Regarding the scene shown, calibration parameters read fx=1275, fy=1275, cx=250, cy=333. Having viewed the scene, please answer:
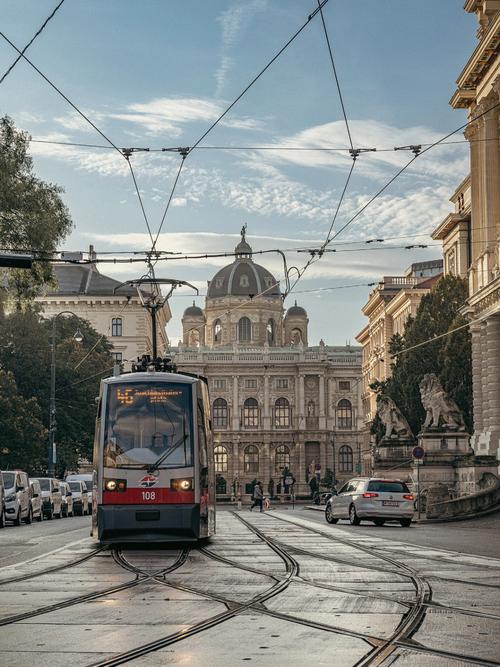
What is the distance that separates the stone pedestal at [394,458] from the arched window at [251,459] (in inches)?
3682

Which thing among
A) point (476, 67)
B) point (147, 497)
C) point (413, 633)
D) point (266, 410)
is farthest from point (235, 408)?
point (413, 633)

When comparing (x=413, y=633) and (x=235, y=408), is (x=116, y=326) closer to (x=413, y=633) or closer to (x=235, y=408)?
(x=235, y=408)

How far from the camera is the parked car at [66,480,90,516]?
5403 centimetres

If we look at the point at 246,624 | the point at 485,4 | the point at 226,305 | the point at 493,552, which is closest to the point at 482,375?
the point at 485,4

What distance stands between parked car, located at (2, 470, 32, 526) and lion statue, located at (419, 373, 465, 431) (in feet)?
51.0

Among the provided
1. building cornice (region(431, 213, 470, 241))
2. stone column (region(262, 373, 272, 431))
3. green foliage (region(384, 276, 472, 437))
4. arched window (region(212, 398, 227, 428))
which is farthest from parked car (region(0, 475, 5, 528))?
stone column (region(262, 373, 272, 431))

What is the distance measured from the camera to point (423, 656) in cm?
840

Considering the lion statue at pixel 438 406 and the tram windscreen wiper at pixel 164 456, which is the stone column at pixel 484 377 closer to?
the lion statue at pixel 438 406

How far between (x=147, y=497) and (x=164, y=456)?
74 cm

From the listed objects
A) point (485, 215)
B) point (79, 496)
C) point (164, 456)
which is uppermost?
point (485, 215)

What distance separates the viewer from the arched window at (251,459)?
147625 mm

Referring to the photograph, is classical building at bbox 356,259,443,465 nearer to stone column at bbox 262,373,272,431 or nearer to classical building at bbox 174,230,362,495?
classical building at bbox 174,230,362,495

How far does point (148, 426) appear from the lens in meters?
21.3

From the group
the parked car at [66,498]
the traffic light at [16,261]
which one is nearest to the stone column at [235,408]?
the parked car at [66,498]
